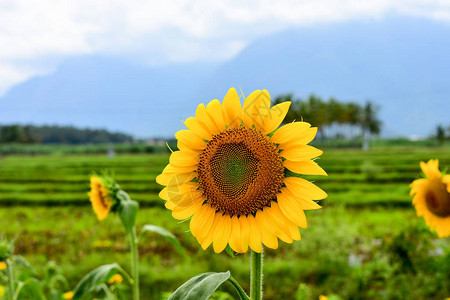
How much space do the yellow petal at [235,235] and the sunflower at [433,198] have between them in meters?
1.70

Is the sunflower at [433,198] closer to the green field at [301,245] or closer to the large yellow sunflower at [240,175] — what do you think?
the green field at [301,245]

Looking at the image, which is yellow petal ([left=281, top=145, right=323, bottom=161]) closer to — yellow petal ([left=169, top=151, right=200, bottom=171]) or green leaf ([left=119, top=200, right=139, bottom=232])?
yellow petal ([left=169, top=151, right=200, bottom=171])

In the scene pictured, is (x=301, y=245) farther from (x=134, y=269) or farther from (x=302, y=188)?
(x=302, y=188)

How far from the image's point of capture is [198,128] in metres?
0.94

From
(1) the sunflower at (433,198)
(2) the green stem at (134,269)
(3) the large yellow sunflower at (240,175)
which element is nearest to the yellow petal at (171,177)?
(3) the large yellow sunflower at (240,175)

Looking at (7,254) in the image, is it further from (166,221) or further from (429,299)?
(166,221)

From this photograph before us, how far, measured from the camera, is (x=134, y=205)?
5.91 feet

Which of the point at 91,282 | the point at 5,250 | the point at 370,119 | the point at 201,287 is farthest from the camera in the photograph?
the point at 370,119

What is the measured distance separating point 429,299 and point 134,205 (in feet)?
16.6

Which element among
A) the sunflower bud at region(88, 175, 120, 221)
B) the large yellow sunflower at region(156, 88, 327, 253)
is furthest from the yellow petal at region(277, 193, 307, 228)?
the sunflower bud at region(88, 175, 120, 221)

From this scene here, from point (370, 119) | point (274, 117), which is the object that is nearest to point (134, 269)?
point (274, 117)

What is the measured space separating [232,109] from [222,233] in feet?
0.93

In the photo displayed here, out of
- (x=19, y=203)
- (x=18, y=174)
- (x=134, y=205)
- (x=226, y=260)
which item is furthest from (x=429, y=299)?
(x=18, y=174)

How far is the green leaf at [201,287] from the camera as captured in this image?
819mm
